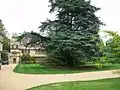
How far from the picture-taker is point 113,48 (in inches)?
503

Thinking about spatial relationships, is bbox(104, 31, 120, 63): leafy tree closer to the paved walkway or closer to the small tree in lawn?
the paved walkway

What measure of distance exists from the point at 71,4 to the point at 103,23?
14.5 ft

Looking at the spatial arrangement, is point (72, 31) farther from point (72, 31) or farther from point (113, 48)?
point (113, 48)

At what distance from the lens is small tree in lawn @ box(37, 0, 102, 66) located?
1099 inches

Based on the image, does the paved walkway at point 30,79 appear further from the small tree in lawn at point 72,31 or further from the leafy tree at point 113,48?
the small tree in lawn at point 72,31

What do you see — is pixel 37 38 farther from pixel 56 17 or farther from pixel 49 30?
pixel 56 17

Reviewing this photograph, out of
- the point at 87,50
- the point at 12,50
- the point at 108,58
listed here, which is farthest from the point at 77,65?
the point at 12,50

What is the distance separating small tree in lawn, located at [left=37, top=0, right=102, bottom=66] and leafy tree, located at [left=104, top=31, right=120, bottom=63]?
46.1 feet

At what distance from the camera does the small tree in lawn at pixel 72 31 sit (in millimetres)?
27922

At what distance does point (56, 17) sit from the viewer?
3219cm

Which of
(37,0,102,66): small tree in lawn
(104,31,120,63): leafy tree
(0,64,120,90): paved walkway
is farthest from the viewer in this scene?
(37,0,102,66): small tree in lawn

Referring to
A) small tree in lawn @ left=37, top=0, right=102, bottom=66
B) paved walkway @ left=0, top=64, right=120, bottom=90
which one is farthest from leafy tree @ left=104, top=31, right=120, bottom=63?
small tree in lawn @ left=37, top=0, right=102, bottom=66

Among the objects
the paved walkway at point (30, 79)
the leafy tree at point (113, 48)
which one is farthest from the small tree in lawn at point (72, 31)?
the leafy tree at point (113, 48)

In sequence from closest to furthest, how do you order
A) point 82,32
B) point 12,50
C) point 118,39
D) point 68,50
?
1. point 118,39
2. point 68,50
3. point 82,32
4. point 12,50
